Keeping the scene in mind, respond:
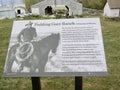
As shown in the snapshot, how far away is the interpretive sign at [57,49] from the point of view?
4.64 metres

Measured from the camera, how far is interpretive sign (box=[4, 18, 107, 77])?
15.2 ft

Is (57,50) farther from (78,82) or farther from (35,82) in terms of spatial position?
(35,82)

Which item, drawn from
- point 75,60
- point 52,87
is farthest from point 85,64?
point 52,87

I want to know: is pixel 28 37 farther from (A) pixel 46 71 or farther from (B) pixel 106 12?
(B) pixel 106 12

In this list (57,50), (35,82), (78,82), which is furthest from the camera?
(35,82)

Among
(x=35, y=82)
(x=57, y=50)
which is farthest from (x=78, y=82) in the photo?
(x=35, y=82)

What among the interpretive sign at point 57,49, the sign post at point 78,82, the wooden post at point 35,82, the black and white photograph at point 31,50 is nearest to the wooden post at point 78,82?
the sign post at point 78,82

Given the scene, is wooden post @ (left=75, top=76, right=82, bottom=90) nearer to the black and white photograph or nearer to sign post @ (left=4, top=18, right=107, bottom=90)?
sign post @ (left=4, top=18, right=107, bottom=90)

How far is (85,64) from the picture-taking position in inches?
183

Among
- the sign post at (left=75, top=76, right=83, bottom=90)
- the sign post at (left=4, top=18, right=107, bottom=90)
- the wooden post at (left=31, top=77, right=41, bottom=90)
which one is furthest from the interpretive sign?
the wooden post at (left=31, top=77, right=41, bottom=90)

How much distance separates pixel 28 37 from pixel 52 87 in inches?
76.4

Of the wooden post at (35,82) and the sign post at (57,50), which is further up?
the sign post at (57,50)

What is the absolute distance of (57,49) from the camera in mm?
4836

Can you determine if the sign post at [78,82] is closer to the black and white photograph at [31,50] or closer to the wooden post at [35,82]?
the black and white photograph at [31,50]
